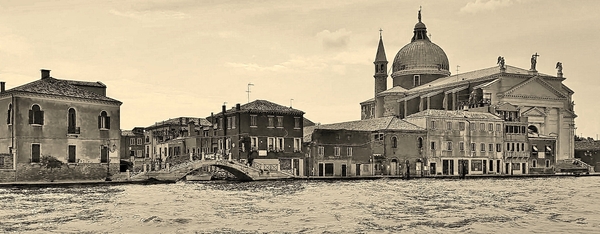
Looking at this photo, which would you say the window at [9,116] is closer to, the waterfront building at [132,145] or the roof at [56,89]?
the roof at [56,89]

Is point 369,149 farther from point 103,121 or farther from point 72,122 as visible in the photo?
point 72,122

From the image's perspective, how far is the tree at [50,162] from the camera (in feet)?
129

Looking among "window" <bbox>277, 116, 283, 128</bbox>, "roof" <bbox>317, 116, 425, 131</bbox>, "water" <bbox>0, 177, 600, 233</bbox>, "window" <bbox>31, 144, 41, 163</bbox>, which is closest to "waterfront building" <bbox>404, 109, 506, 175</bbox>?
"roof" <bbox>317, 116, 425, 131</bbox>

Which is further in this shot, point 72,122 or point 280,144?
point 280,144

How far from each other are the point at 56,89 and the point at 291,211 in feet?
→ 67.8

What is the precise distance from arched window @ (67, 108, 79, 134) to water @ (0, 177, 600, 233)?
517cm

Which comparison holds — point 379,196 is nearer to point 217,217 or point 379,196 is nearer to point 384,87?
point 217,217

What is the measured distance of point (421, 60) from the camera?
267 ft

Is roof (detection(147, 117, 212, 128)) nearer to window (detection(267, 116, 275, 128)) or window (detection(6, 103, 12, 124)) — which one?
window (detection(267, 116, 275, 128))

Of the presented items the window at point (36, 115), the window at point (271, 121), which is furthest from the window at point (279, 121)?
the window at point (36, 115)

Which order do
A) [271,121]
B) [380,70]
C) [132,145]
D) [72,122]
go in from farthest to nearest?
[380,70]
[132,145]
[271,121]
[72,122]

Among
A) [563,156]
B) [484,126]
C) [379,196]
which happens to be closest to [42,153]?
[379,196]

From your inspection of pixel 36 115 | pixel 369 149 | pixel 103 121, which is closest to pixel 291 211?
pixel 36 115

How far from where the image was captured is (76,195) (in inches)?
1233
